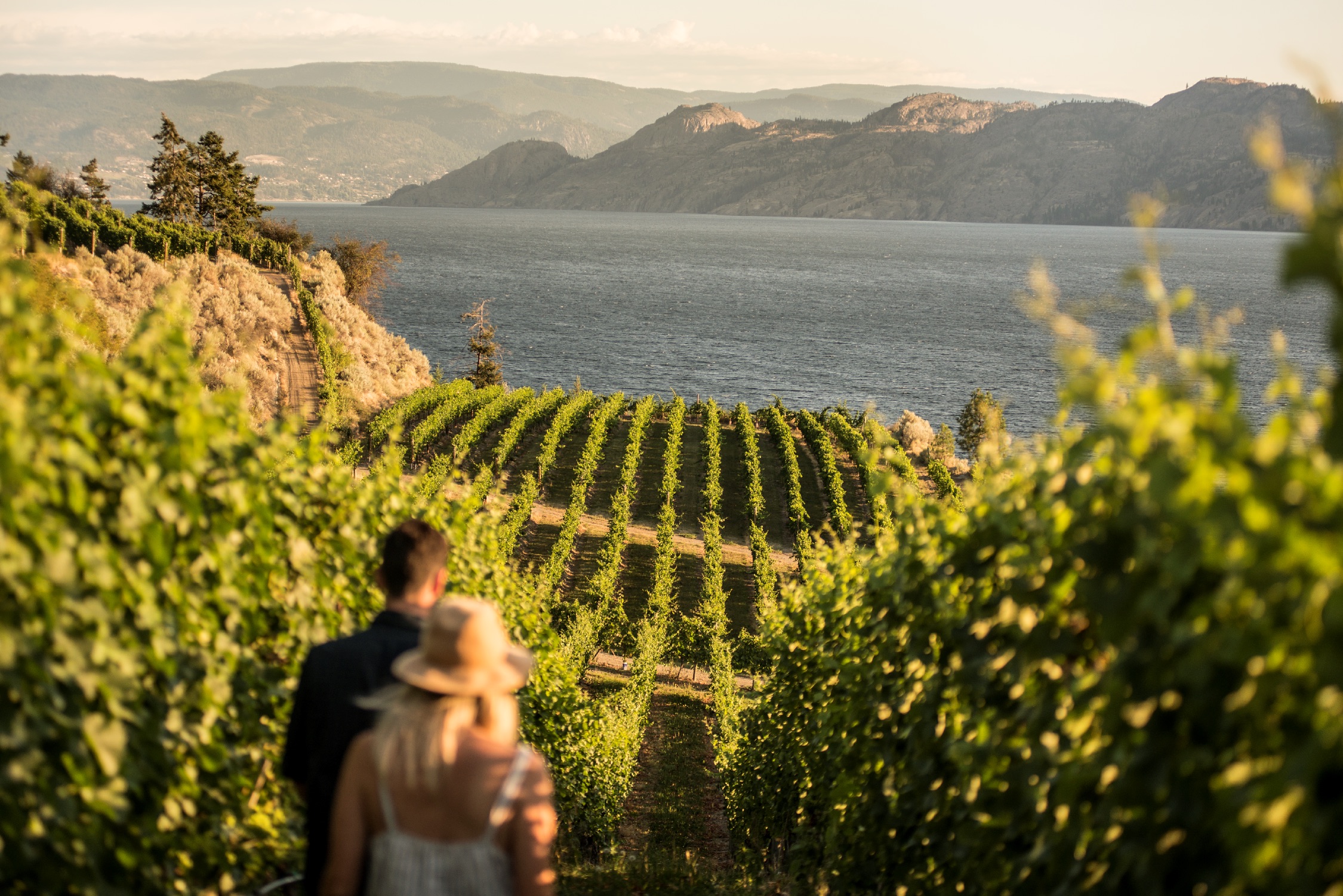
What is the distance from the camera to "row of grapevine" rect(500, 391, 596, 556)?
33.5m

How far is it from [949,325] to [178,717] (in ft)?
392

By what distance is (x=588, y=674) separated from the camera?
23938 mm

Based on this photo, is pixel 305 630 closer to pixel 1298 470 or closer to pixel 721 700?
pixel 1298 470

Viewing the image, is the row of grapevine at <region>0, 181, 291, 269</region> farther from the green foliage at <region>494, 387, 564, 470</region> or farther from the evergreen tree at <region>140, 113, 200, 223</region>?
the green foliage at <region>494, 387, 564, 470</region>

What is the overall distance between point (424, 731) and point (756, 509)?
34.8 metres

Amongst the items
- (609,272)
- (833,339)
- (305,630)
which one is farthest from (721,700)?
(609,272)

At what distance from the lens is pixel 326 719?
142 inches

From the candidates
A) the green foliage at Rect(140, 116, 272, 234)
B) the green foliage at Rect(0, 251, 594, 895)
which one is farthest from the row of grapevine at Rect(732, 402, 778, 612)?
the green foliage at Rect(140, 116, 272, 234)

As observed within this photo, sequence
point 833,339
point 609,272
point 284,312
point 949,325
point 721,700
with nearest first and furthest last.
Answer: point 721,700
point 284,312
point 833,339
point 949,325
point 609,272

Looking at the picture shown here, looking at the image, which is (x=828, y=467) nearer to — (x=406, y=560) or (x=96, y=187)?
(x=406, y=560)

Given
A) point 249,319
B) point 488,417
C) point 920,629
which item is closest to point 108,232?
point 249,319

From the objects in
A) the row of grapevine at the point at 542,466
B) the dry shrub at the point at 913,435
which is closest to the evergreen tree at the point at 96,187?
the row of grapevine at the point at 542,466

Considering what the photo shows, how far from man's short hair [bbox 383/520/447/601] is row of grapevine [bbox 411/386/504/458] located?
38.2m

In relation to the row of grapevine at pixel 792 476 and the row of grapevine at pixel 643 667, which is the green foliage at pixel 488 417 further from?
the row of grapevine at pixel 792 476
